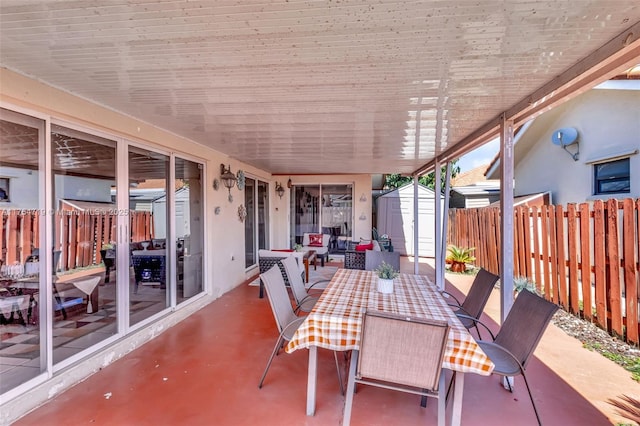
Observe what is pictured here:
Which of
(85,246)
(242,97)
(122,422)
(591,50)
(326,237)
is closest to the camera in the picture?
(591,50)

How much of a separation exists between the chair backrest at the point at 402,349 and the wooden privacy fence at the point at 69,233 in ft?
8.71

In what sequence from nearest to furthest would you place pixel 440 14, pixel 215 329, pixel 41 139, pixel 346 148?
1. pixel 440 14
2. pixel 41 139
3. pixel 215 329
4. pixel 346 148

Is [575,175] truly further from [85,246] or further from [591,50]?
[85,246]

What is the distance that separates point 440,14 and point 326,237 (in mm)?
7132

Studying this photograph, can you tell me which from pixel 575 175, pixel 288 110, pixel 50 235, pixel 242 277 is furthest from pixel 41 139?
pixel 575 175

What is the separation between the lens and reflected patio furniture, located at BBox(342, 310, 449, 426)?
167 cm

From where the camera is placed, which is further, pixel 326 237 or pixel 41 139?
pixel 326 237

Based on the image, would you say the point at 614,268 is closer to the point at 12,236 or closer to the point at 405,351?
the point at 405,351

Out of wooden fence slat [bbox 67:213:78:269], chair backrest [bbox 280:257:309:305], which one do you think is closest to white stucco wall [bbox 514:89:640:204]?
chair backrest [bbox 280:257:309:305]

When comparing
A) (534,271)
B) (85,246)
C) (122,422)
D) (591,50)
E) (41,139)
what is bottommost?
(122,422)

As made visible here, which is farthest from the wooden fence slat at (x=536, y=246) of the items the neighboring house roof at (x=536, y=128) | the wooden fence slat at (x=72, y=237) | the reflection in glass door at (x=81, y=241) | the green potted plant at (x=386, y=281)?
the wooden fence slat at (x=72, y=237)

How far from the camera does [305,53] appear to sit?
187cm

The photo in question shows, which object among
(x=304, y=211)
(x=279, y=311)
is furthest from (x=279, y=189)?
(x=279, y=311)

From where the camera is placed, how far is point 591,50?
71.0 inches
